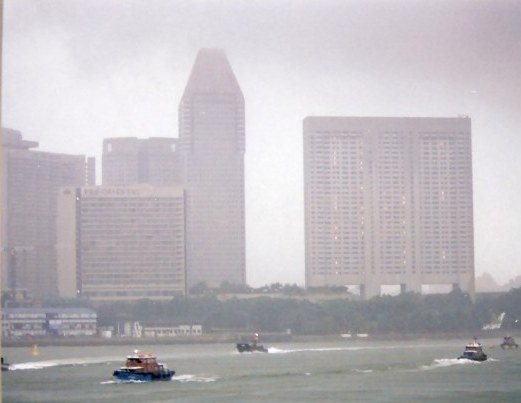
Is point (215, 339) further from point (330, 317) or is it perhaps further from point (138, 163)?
point (138, 163)

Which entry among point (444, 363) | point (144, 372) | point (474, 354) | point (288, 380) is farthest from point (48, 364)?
point (474, 354)

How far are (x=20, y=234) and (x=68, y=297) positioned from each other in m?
4.18

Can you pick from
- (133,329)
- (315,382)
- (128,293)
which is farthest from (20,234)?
(315,382)

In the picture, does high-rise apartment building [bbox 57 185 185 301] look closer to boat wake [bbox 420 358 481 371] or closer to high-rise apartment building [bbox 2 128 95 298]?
high-rise apartment building [bbox 2 128 95 298]

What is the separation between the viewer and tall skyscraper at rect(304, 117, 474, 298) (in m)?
23.1

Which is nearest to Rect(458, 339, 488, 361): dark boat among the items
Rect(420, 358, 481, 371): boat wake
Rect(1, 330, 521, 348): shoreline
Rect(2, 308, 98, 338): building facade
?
Rect(420, 358, 481, 371): boat wake

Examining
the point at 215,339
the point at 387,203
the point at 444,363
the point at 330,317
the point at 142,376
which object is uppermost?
the point at 387,203

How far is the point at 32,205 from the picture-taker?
1040 inches

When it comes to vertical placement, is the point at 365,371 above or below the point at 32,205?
below

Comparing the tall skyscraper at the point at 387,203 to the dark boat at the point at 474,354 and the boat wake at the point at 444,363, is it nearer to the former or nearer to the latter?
the dark boat at the point at 474,354

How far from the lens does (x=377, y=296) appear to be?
72.7 feet

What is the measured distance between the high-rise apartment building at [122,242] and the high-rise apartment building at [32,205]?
0.46m

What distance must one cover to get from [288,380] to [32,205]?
59.6ft

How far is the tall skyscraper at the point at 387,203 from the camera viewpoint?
75.8 feet
